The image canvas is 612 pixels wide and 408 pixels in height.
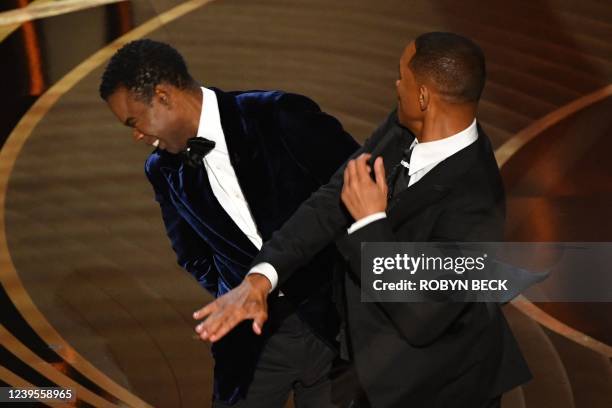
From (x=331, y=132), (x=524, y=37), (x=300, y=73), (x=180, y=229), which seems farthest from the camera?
(x=524, y=37)

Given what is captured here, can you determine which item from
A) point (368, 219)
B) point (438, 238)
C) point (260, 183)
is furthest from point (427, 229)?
point (260, 183)

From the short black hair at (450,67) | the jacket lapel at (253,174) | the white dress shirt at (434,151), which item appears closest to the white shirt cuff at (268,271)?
the white dress shirt at (434,151)

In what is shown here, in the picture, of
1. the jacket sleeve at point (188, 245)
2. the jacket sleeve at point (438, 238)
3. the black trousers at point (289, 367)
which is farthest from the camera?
the jacket sleeve at point (188, 245)

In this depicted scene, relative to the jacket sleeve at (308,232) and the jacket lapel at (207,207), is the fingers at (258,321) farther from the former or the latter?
the jacket lapel at (207,207)

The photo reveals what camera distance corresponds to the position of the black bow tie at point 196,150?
9.41 feet

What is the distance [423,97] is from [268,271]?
55cm

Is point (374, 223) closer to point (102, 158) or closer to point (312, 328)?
point (312, 328)

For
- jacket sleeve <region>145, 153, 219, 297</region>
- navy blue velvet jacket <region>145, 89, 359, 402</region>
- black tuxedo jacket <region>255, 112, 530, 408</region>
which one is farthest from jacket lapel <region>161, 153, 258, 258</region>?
black tuxedo jacket <region>255, 112, 530, 408</region>

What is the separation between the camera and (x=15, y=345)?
165 inches

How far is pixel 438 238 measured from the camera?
7.82ft

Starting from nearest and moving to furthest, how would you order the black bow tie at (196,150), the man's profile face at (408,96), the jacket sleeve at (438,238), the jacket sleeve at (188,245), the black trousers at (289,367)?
the jacket sleeve at (438,238), the man's profile face at (408,96), the black bow tie at (196,150), the black trousers at (289,367), the jacket sleeve at (188,245)

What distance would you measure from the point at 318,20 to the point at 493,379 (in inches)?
153

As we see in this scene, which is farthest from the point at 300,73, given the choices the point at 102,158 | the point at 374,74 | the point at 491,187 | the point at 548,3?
the point at 491,187

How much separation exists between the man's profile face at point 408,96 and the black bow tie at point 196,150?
61 cm
